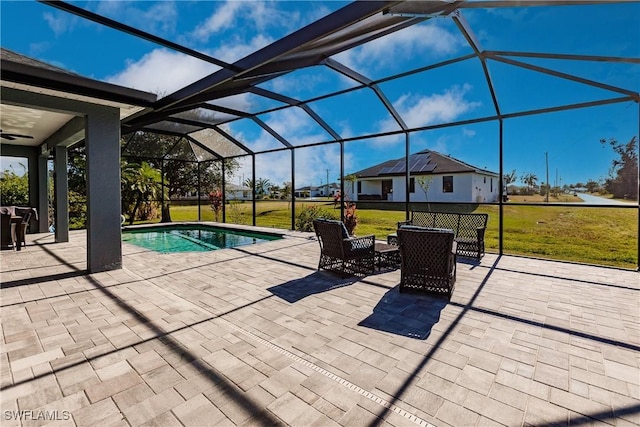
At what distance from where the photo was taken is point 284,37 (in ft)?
13.9

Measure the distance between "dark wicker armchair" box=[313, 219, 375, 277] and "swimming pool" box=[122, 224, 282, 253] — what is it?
4.14 meters

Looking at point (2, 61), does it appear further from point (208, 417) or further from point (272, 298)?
point (208, 417)

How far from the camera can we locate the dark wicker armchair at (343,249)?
5.30m

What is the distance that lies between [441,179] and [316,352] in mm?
16274

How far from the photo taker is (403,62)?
19.4 ft

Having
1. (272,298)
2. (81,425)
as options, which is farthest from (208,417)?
(272,298)

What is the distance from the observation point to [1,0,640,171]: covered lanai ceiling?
393 cm

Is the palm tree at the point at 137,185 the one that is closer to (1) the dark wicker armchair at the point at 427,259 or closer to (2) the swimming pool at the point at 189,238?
(2) the swimming pool at the point at 189,238

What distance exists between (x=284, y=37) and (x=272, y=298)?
11.2ft

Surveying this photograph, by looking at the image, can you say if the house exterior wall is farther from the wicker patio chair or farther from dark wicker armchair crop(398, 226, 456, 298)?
the wicker patio chair

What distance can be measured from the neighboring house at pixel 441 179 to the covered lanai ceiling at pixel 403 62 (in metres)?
8.18

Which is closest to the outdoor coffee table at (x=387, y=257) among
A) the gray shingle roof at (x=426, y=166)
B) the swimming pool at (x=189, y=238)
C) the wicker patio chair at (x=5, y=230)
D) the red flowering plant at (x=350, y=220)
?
the red flowering plant at (x=350, y=220)

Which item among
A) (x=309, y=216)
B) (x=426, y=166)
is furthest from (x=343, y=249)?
(x=426, y=166)

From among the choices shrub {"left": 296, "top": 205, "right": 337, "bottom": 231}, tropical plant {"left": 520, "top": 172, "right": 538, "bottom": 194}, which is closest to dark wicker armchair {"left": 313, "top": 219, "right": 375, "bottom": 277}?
shrub {"left": 296, "top": 205, "right": 337, "bottom": 231}
